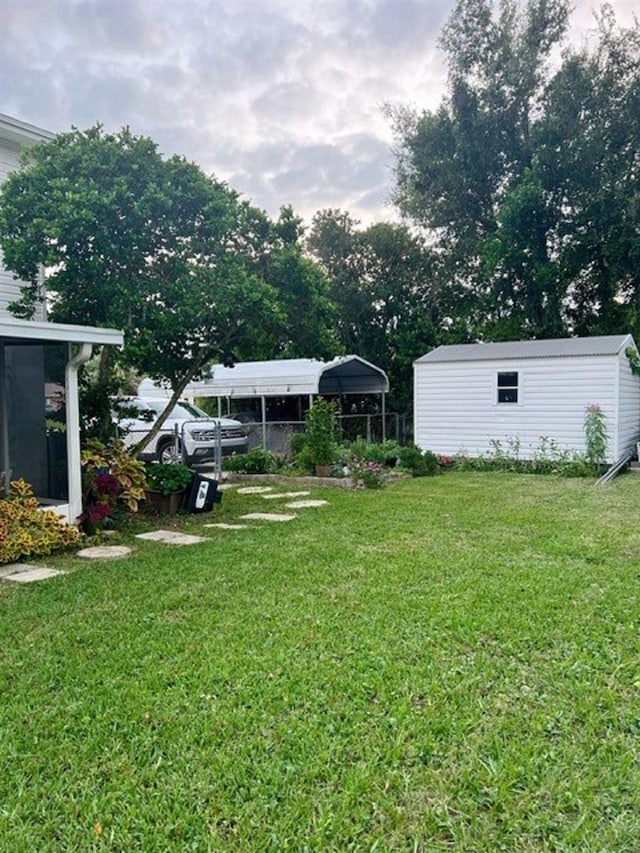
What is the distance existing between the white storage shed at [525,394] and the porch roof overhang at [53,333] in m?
8.58

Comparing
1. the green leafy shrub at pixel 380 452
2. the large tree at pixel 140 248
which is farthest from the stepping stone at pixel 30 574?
the green leafy shrub at pixel 380 452

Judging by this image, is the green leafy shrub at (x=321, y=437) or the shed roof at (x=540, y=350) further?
the shed roof at (x=540, y=350)

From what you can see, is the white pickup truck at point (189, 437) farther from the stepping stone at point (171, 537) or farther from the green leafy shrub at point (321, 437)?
the stepping stone at point (171, 537)

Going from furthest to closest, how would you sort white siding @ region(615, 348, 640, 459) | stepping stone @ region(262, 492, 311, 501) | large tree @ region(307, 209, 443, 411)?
large tree @ region(307, 209, 443, 411) → white siding @ region(615, 348, 640, 459) → stepping stone @ region(262, 492, 311, 501)

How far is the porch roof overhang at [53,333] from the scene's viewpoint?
534cm

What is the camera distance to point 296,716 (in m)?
2.59

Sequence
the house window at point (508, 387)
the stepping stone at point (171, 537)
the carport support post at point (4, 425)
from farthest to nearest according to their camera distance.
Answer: the house window at point (508, 387), the carport support post at point (4, 425), the stepping stone at point (171, 537)

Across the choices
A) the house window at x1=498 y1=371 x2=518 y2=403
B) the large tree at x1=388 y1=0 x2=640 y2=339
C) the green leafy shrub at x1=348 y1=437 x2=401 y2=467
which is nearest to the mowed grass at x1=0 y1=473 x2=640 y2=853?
the green leafy shrub at x1=348 y1=437 x2=401 y2=467

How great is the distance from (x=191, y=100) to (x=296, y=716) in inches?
444

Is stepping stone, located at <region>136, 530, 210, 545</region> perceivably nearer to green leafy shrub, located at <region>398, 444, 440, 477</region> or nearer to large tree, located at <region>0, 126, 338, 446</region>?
large tree, located at <region>0, 126, 338, 446</region>

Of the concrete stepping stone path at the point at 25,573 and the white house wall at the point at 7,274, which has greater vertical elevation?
the white house wall at the point at 7,274

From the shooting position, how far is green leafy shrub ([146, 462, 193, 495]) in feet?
25.0

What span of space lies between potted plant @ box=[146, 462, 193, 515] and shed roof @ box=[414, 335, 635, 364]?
25.1 ft

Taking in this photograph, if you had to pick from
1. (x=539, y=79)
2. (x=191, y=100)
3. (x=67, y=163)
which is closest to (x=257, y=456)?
(x=67, y=163)
